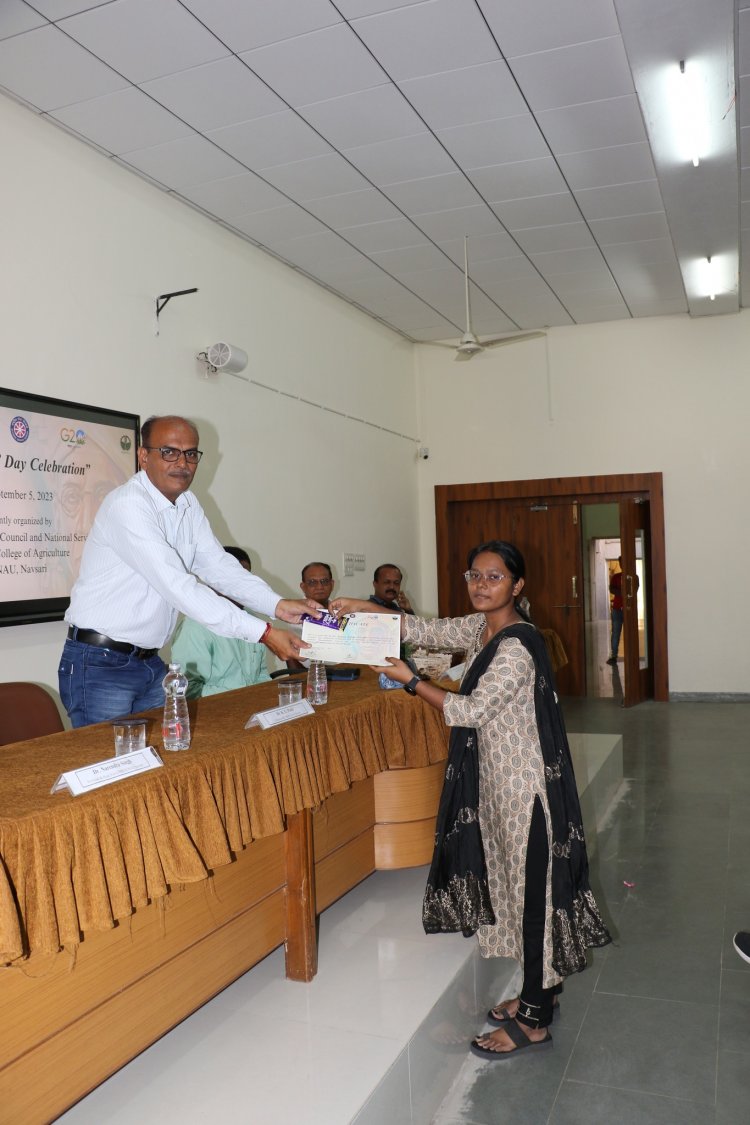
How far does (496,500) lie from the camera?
29.3ft

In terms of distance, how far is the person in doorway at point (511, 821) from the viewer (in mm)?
2486

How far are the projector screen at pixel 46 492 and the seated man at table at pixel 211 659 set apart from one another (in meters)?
0.70

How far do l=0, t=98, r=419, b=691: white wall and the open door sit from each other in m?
2.11

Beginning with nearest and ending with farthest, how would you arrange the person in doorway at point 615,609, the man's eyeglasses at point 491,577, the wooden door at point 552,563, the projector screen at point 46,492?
the man's eyeglasses at point 491,577, the projector screen at point 46,492, the wooden door at point 552,563, the person in doorway at point 615,609

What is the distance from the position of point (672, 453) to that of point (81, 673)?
6.75m

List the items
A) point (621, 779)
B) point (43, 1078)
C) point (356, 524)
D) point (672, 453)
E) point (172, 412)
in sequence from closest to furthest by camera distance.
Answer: point (43, 1078), point (172, 412), point (621, 779), point (356, 524), point (672, 453)

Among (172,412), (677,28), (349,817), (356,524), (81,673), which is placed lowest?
(349,817)

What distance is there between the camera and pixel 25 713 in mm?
3420

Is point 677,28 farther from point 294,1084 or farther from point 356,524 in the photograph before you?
point 356,524

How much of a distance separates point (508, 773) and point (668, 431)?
Answer: 6.48 meters

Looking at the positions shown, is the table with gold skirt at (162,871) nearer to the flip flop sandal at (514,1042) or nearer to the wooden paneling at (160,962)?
the wooden paneling at (160,962)

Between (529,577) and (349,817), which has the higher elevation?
(529,577)

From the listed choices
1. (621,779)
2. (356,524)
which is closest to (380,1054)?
(621,779)

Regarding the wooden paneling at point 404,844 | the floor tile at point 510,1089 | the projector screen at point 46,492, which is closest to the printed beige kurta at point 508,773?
the floor tile at point 510,1089
